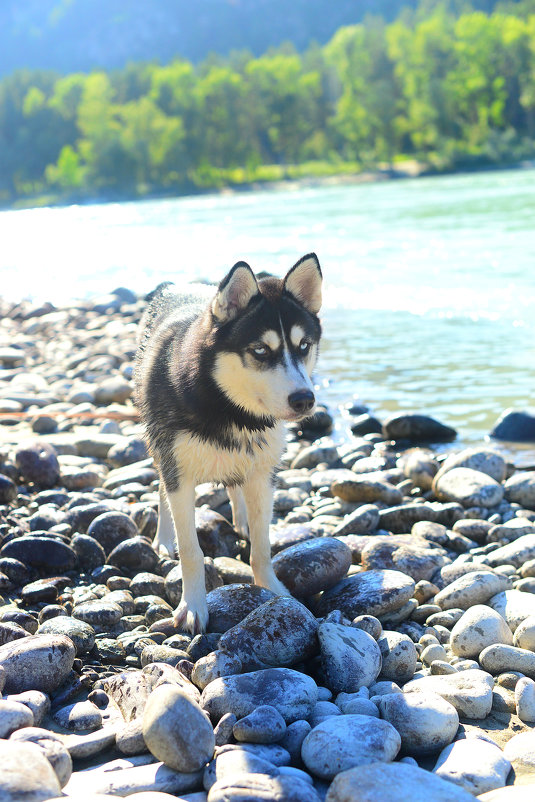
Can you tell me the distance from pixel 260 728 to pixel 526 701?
1.17 metres

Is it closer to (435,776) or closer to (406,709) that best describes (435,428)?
(406,709)

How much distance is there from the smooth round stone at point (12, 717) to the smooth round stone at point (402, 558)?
223 centimetres

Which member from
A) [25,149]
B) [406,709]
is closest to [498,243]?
[406,709]

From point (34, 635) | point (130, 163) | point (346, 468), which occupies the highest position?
point (130, 163)

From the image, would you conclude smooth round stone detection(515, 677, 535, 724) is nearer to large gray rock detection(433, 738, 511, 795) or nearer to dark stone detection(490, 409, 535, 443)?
large gray rock detection(433, 738, 511, 795)

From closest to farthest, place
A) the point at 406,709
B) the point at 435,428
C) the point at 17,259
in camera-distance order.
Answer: the point at 406,709, the point at 435,428, the point at 17,259

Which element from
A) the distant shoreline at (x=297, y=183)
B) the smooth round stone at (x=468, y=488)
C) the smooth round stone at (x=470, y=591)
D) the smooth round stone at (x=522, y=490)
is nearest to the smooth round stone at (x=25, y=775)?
the smooth round stone at (x=470, y=591)

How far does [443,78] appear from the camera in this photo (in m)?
95.7

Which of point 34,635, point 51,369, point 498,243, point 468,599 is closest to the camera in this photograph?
point 34,635

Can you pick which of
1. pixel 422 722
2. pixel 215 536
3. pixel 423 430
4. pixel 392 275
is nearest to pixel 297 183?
pixel 392 275

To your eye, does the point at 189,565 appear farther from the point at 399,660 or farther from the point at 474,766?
the point at 474,766

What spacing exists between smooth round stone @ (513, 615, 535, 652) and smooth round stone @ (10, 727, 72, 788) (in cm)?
220

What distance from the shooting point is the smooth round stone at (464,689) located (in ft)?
11.8

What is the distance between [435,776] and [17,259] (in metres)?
31.6
